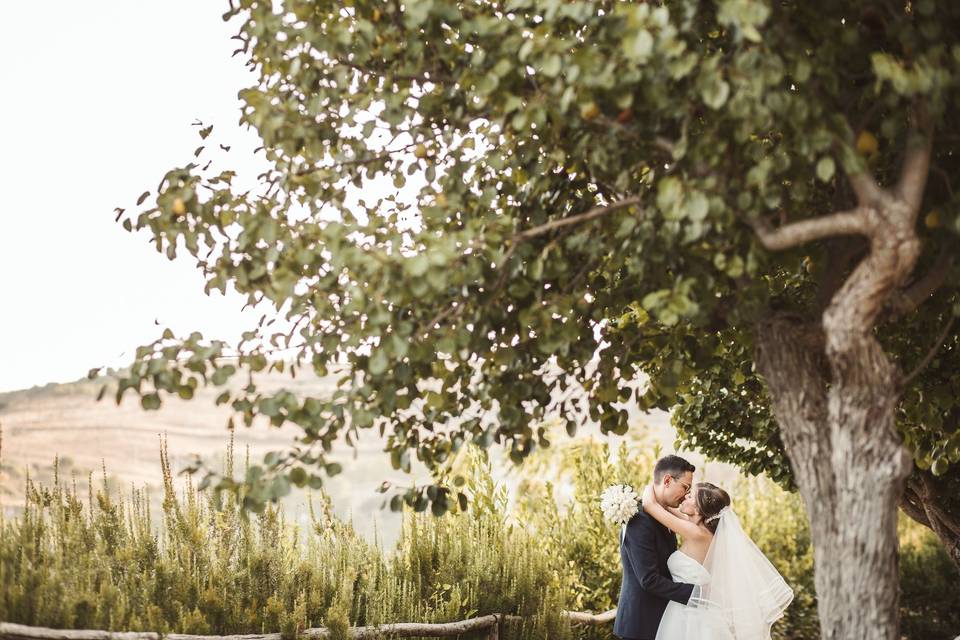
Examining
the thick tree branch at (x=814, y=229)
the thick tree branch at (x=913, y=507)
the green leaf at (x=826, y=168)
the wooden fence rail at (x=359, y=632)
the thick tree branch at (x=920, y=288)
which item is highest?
the green leaf at (x=826, y=168)

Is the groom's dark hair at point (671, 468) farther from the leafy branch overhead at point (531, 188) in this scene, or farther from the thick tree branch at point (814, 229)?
the thick tree branch at point (814, 229)

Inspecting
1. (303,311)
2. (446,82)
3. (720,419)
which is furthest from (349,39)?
(720,419)

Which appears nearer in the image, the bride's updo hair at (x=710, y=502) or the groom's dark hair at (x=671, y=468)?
the groom's dark hair at (x=671, y=468)

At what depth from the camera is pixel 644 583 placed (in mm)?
4902

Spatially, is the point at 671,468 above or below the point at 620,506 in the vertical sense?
above

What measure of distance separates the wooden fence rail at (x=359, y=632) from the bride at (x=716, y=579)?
1170mm

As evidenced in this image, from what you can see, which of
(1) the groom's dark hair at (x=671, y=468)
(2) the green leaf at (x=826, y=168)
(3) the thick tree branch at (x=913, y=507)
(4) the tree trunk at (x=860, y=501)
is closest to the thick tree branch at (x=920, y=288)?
(4) the tree trunk at (x=860, y=501)

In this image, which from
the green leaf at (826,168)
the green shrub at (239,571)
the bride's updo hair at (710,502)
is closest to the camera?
the green leaf at (826,168)

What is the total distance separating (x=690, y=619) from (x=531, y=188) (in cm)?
273

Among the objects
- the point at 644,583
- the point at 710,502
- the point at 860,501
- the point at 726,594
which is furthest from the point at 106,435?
the point at 860,501

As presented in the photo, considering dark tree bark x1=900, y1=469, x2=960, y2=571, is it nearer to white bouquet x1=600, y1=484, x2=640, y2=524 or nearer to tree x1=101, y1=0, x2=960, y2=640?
white bouquet x1=600, y1=484, x2=640, y2=524

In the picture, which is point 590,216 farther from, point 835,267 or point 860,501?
point 860,501

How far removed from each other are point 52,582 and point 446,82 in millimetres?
2846

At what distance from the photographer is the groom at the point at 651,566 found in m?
4.94
